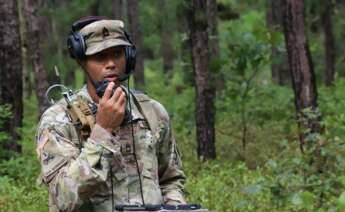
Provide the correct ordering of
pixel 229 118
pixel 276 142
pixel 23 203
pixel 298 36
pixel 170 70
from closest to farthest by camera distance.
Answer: pixel 23 203 → pixel 298 36 → pixel 276 142 → pixel 229 118 → pixel 170 70

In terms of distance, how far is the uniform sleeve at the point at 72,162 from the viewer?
4.01m

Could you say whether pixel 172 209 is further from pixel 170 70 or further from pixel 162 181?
pixel 170 70

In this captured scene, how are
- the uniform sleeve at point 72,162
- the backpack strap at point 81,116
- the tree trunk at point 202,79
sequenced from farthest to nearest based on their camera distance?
the tree trunk at point 202,79
the backpack strap at point 81,116
the uniform sleeve at point 72,162

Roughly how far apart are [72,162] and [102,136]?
0.65ft

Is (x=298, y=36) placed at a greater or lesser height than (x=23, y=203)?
greater

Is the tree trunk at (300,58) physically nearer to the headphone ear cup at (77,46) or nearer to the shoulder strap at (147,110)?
the shoulder strap at (147,110)

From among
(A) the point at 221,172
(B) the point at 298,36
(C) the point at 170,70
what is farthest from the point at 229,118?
(C) the point at 170,70

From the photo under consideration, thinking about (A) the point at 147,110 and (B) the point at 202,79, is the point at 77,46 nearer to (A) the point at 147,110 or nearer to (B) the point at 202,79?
(A) the point at 147,110

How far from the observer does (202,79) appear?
1340cm

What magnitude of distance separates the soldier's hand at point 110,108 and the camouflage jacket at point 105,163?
0.05 metres

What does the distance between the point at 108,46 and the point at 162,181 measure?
3.10 ft

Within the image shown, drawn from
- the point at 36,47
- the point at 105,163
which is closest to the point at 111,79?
the point at 105,163

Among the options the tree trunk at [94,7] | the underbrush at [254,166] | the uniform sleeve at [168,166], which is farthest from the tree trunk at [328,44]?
the uniform sleeve at [168,166]

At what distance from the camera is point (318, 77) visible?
32062 millimetres
